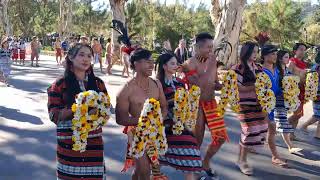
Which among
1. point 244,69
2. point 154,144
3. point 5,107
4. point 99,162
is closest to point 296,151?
point 244,69

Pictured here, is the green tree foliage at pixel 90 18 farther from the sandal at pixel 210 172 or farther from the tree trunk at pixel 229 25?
the sandal at pixel 210 172

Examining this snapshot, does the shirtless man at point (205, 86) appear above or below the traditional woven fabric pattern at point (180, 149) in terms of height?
above

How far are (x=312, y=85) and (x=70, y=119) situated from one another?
4.87 metres

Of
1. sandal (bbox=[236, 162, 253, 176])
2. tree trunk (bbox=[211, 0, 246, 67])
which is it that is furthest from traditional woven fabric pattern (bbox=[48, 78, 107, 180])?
tree trunk (bbox=[211, 0, 246, 67])

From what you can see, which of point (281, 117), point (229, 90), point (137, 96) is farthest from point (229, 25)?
point (137, 96)

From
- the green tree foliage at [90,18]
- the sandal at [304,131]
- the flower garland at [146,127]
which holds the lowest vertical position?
the sandal at [304,131]

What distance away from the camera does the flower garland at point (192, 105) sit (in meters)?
4.72

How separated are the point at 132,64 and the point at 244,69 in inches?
78.7

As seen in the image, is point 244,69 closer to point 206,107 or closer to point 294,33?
point 206,107

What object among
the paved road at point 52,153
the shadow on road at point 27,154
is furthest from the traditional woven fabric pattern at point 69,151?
the shadow on road at point 27,154

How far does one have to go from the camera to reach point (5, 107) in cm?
1081

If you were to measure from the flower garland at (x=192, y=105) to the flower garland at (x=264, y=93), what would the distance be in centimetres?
104

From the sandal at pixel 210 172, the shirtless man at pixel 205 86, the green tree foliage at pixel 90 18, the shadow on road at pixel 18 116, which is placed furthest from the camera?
the green tree foliage at pixel 90 18

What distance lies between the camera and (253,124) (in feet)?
18.8
